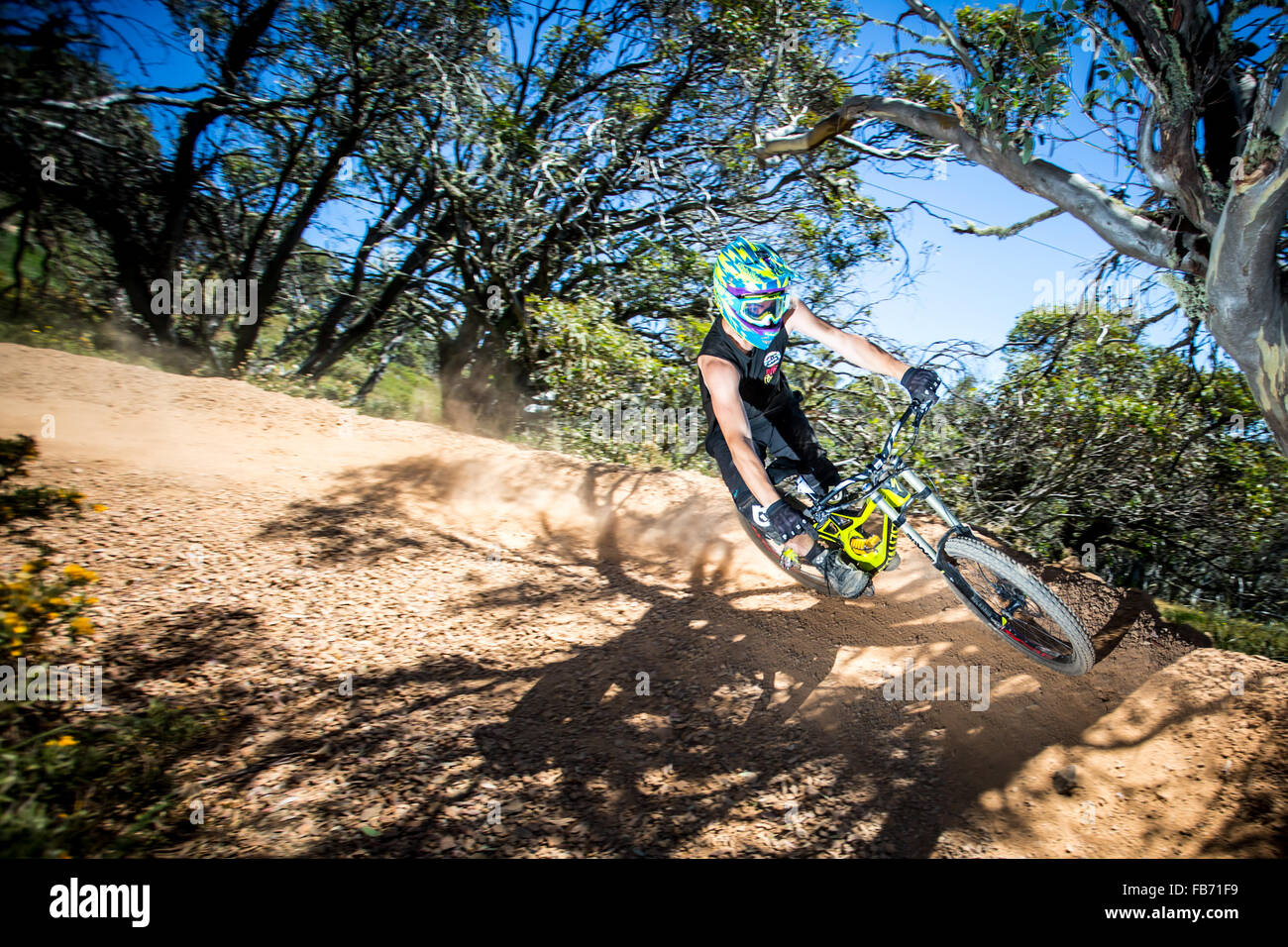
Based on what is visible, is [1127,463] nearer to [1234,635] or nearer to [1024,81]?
[1234,635]

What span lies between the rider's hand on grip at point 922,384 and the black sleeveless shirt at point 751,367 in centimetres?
89

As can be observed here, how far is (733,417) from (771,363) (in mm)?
688

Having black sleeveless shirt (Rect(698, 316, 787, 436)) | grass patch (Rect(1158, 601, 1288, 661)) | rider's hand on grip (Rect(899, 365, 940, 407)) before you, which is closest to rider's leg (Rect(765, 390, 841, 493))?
black sleeveless shirt (Rect(698, 316, 787, 436))

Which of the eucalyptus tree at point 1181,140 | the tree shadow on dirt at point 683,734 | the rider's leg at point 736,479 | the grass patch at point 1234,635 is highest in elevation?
the eucalyptus tree at point 1181,140

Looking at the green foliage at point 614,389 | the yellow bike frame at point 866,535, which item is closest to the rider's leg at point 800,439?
the yellow bike frame at point 866,535

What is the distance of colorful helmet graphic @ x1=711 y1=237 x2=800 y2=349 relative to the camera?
4.11 m

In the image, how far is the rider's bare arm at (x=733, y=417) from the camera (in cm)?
399

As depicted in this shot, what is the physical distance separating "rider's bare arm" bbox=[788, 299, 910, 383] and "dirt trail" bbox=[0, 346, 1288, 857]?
216cm

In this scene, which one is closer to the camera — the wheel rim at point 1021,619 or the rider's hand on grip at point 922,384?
the rider's hand on grip at point 922,384

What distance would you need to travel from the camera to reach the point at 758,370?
449cm

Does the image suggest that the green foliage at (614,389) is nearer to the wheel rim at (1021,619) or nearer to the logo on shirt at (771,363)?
the logo on shirt at (771,363)

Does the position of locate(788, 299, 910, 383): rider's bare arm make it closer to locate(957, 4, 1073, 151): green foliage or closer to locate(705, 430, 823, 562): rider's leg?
locate(705, 430, 823, 562): rider's leg

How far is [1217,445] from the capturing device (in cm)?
839
